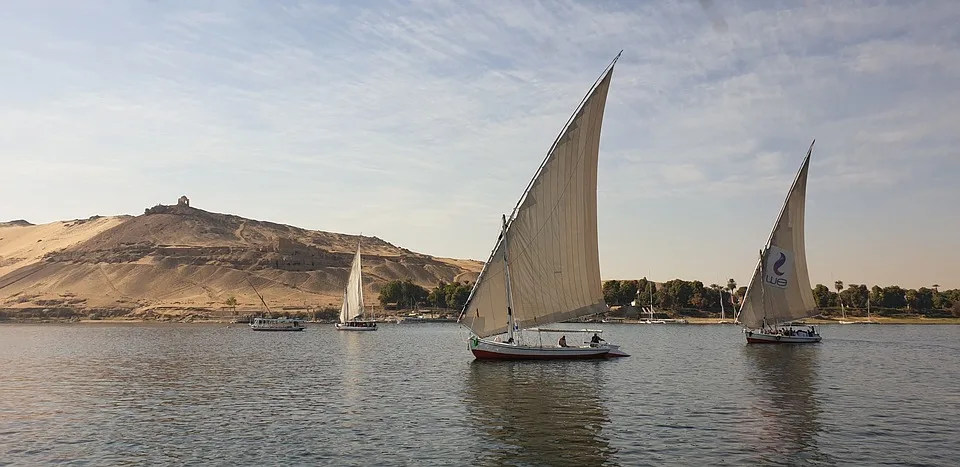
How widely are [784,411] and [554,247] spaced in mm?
21471

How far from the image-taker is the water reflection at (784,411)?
28531mm

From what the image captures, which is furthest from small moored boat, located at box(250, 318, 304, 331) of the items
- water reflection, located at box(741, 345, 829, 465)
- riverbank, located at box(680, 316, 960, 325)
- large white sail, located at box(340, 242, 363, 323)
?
water reflection, located at box(741, 345, 829, 465)

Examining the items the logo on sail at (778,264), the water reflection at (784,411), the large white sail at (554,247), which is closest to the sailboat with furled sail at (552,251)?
the large white sail at (554,247)

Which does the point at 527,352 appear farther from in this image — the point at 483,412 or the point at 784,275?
the point at 784,275

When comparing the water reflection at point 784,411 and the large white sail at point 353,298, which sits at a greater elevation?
the large white sail at point 353,298

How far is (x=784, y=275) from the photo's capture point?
270ft

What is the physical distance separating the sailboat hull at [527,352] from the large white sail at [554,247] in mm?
1503

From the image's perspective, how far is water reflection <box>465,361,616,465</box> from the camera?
92.4 feet

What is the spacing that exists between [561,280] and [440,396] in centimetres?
1627

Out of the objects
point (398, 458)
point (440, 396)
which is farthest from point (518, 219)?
point (398, 458)

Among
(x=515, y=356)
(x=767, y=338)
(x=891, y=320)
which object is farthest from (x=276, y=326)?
(x=891, y=320)

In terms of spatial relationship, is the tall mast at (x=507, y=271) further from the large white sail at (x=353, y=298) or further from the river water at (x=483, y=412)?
the large white sail at (x=353, y=298)

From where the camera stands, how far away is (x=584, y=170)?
177ft

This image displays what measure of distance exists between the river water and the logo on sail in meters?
13.9
